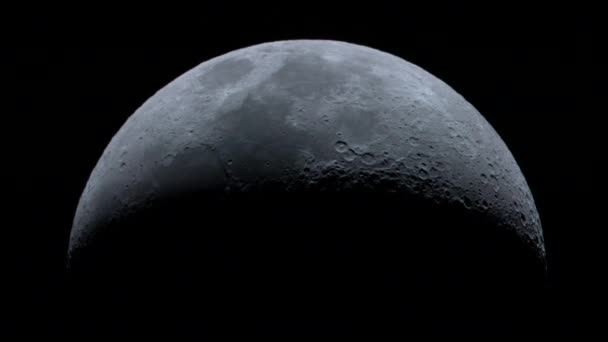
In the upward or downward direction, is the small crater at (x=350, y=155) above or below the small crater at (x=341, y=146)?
below

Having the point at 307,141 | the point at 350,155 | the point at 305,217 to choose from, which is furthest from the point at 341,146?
the point at 305,217

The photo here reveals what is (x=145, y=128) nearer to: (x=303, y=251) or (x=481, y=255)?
(x=303, y=251)

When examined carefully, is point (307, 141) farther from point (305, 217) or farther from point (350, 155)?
point (305, 217)

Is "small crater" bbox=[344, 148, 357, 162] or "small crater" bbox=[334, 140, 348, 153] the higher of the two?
"small crater" bbox=[334, 140, 348, 153]

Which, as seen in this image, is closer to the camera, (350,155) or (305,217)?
(305,217)

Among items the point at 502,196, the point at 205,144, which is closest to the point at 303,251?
the point at 205,144

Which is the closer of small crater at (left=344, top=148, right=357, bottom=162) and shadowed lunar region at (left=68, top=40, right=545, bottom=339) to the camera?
shadowed lunar region at (left=68, top=40, right=545, bottom=339)
